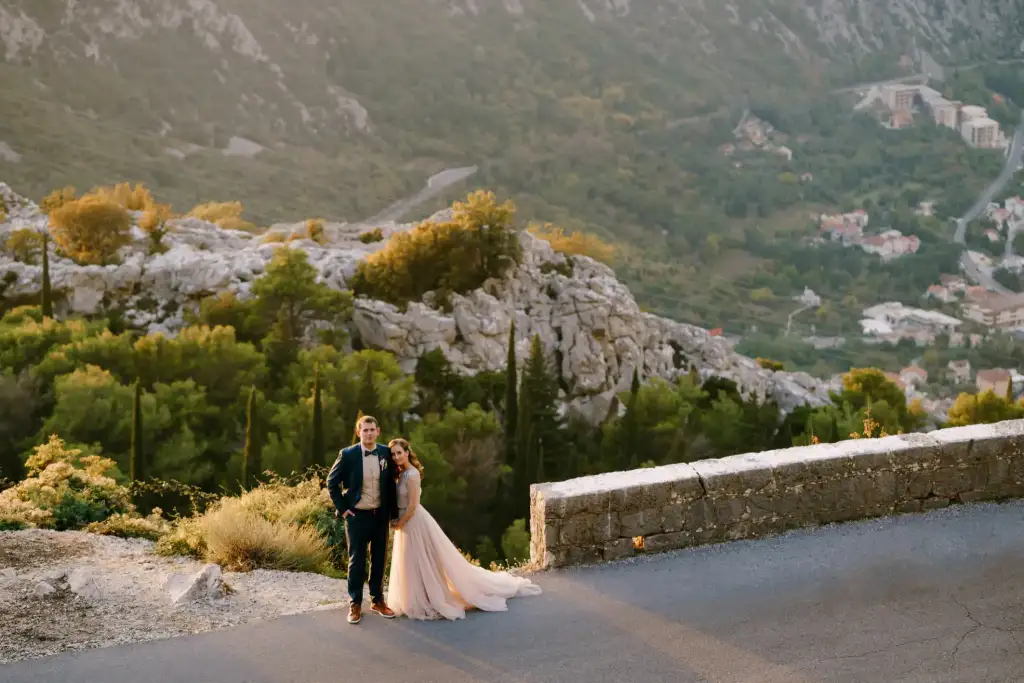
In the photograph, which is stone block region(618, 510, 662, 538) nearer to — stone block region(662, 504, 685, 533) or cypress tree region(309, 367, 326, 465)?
stone block region(662, 504, 685, 533)

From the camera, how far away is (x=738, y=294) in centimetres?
7125

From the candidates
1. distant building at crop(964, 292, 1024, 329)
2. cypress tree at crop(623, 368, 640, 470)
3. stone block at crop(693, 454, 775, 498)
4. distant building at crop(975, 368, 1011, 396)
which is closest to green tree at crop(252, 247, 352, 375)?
cypress tree at crop(623, 368, 640, 470)

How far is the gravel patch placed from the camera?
19.0ft

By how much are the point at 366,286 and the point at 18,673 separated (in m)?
30.7

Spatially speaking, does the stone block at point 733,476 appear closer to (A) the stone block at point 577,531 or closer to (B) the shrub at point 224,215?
(A) the stone block at point 577,531

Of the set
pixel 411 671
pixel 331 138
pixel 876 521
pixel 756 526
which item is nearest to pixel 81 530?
pixel 411 671

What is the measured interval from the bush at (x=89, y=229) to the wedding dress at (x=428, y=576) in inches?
1324

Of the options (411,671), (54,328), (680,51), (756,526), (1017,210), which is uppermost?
(680,51)

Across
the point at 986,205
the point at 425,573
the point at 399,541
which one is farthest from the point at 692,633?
the point at 986,205

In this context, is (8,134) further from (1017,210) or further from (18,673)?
(1017,210)

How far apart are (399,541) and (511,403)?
2522 centimetres

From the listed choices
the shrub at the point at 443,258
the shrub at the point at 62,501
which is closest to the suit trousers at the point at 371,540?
the shrub at the point at 62,501

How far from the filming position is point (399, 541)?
5.92 meters

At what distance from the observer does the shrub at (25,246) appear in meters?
37.1
